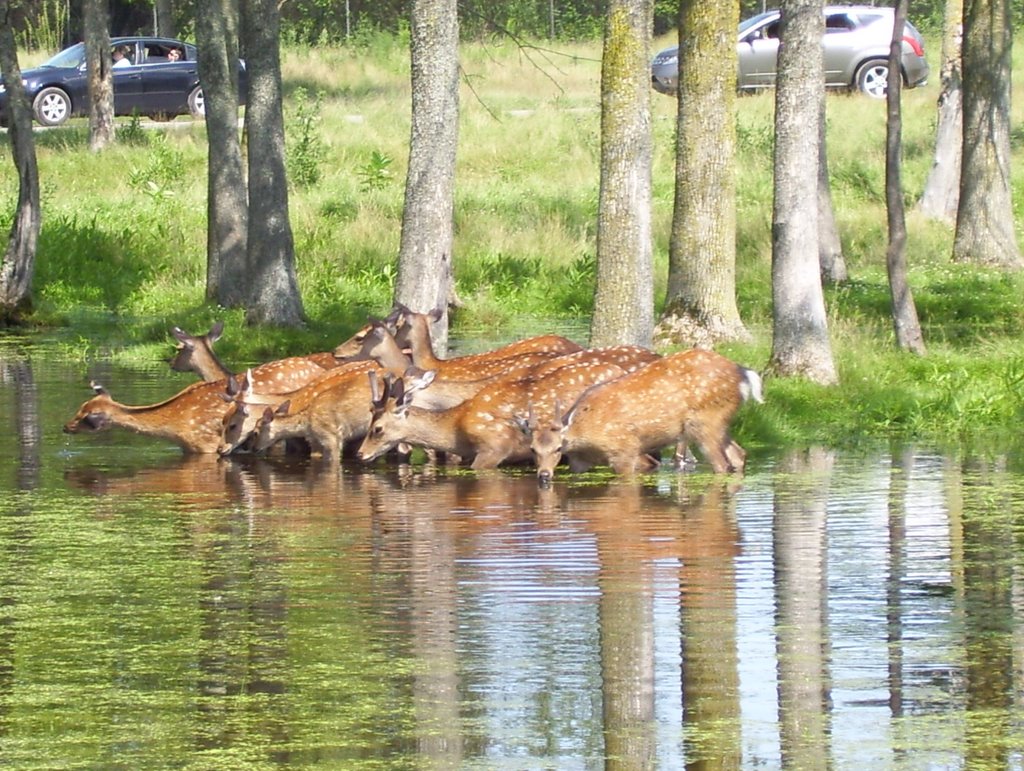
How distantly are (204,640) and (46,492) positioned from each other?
477 centimetres

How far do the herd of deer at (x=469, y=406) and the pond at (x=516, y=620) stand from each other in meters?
0.32

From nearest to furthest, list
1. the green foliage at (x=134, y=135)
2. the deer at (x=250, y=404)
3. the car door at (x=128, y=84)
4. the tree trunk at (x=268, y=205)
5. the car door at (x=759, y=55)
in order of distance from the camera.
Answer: the deer at (x=250, y=404), the tree trunk at (x=268, y=205), the green foliage at (x=134, y=135), the car door at (x=759, y=55), the car door at (x=128, y=84)

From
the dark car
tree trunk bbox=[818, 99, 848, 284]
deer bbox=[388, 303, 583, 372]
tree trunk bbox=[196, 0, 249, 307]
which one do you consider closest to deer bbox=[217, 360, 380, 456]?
deer bbox=[388, 303, 583, 372]

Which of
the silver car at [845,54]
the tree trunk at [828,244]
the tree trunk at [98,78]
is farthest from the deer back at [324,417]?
the silver car at [845,54]

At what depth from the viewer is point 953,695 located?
7969mm

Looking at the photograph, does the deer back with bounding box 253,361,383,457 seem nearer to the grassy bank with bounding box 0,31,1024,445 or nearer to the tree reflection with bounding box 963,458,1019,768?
the grassy bank with bounding box 0,31,1024,445

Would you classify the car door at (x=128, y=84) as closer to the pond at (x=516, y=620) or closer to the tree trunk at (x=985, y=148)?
the tree trunk at (x=985, y=148)

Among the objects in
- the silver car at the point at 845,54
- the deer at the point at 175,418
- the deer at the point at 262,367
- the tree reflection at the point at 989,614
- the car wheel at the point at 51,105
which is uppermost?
the silver car at the point at 845,54

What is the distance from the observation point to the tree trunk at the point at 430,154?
17188 millimetres

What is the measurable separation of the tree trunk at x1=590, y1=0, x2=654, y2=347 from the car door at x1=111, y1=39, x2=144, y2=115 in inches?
1029

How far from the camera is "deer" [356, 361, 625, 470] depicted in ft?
47.6

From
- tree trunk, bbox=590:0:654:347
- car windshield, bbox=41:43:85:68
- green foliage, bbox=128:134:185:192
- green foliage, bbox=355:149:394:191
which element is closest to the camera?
tree trunk, bbox=590:0:654:347

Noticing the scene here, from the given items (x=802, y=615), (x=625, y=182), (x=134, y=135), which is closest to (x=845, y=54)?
(x=134, y=135)

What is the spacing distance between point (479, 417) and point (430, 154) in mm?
3614
